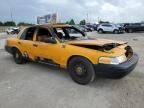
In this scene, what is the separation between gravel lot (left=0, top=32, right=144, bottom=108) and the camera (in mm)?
3938

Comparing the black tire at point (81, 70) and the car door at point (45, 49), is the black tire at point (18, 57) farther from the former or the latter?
the black tire at point (81, 70)

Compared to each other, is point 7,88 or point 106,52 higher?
point 106,52

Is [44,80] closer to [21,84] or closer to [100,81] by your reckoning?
[21,84]

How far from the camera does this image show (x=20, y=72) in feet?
20.7

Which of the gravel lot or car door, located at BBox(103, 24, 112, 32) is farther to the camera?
car door, located at BBox(103, 24, 112, 32)

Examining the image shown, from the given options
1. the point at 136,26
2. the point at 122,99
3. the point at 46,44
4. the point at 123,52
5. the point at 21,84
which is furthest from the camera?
the point at 136,26

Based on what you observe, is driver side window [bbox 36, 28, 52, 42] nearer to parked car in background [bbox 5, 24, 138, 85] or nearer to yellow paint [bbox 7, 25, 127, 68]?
parked car in background [bbox 5, 24, 138, 85]

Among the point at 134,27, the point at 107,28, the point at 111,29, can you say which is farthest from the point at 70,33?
the point at 134,27

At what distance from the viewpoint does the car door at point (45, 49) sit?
5527 mm

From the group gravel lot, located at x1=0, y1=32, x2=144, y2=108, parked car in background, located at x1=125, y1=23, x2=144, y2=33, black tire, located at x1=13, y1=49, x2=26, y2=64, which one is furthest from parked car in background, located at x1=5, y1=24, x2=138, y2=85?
parked car in background, located at x1=125, y1=23, x2=144, y2=33

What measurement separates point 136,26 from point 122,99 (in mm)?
28179

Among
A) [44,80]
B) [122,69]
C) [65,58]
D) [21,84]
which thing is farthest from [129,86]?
[21,84]

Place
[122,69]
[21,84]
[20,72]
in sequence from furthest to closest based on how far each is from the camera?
1. [20,72]
2. [21,84]
3. [122,69]

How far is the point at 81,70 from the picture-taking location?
16.2 ft
